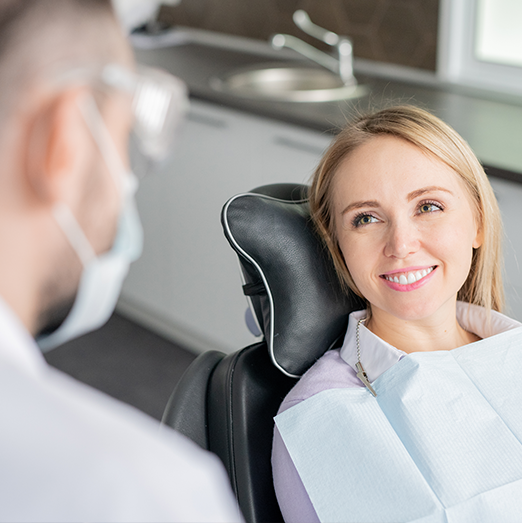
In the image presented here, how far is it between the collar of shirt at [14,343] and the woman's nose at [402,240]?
713 mm

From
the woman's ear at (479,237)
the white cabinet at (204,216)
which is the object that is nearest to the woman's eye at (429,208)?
the woman's ear at (479,237)

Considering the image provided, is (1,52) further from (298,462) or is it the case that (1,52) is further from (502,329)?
(502,329)

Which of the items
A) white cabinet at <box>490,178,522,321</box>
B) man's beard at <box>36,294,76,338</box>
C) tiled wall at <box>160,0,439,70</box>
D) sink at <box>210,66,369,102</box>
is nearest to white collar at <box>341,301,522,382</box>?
white cabinet at <box>490,178,522,321</box>

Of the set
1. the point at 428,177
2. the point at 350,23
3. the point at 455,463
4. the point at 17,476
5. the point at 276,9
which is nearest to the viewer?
the point at 17,476

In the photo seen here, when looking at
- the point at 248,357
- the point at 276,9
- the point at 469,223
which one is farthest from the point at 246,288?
the point at 276,9

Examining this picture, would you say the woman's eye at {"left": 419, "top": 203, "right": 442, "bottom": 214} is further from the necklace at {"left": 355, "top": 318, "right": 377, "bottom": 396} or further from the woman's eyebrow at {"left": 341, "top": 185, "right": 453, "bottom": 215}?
the necklace at {"left": 355, "top": 318, "right": 377, "bottom": 396}

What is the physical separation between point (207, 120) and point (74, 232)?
192 centimetres

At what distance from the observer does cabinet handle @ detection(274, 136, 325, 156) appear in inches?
82.9

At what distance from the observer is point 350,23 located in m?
2.74

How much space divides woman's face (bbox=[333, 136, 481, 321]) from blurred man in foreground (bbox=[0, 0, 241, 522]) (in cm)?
59

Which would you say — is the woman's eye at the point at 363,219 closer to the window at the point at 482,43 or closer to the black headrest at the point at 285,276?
the black headrest at the point at 285,276

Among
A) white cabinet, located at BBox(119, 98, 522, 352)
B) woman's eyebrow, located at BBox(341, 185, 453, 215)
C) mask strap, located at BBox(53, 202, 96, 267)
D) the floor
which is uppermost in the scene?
mask strap, located at BBox(53, 202, 96, 267)

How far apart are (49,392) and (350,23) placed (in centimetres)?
253

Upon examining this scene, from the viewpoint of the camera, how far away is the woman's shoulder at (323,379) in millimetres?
1118
